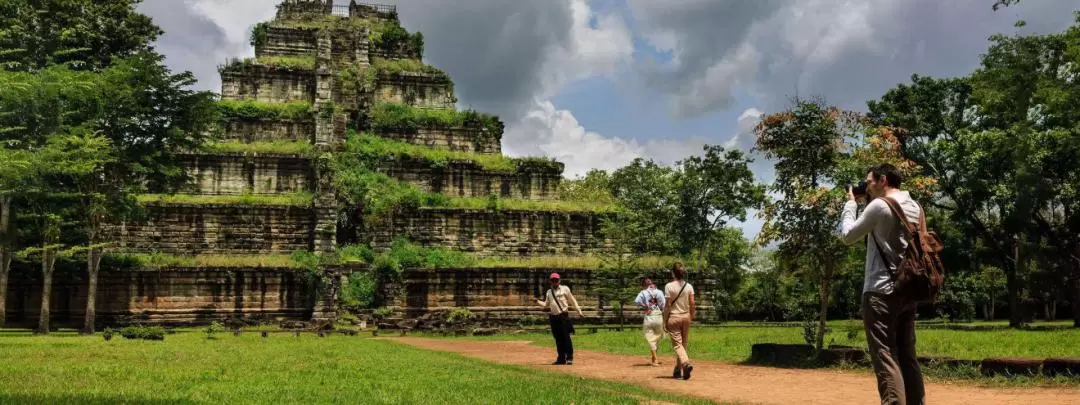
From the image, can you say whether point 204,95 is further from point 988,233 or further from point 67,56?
point 988,233

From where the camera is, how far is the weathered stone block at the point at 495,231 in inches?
1378

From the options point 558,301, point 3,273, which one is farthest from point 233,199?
point 558,301

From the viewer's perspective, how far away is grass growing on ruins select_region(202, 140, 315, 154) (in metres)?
36.3

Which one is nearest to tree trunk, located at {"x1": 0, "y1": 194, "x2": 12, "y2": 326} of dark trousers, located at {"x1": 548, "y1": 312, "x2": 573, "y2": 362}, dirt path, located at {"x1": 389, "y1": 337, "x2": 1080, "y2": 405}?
dirt path, located at {"x1": 389, "y1": 337, "x2": 1080, "y2": 405}

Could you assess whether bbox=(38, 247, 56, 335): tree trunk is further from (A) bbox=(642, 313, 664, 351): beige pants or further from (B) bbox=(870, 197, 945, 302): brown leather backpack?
(B) bbox=(870, 197, 945, 302): brown leather backpack

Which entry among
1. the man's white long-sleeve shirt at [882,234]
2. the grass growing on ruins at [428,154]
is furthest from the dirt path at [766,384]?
the grass growing on ruins at [428,154]

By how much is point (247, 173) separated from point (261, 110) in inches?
146

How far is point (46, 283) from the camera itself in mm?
27422

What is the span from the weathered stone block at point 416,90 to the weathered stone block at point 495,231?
852cm

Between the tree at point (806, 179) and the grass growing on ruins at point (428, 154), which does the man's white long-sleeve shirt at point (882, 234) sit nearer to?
the tree at point (806, 179)

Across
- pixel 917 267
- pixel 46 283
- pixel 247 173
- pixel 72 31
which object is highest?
pixel 72 31

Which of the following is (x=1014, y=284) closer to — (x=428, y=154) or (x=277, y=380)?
(x=428, y=154)

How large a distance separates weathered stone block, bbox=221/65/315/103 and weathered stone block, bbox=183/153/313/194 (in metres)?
5.48

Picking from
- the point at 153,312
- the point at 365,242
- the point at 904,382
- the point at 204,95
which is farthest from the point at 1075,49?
the point at 153,312
